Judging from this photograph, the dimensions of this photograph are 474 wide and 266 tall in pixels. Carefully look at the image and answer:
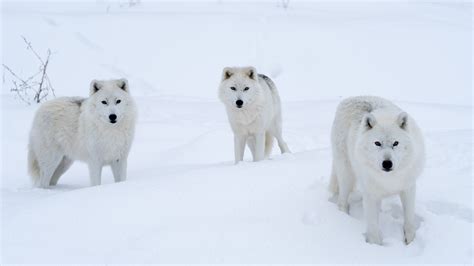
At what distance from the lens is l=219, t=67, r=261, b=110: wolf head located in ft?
22.2

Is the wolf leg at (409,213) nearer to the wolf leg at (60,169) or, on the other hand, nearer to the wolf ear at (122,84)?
the wolf ear at (122,84)

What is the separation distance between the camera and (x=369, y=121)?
4051 millimetres

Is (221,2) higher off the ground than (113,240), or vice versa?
(221,2)

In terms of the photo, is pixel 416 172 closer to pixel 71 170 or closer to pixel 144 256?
pixel 144 256

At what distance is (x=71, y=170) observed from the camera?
8.16 m

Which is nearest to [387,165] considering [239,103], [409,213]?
[409,213]

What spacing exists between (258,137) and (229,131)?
251 cm

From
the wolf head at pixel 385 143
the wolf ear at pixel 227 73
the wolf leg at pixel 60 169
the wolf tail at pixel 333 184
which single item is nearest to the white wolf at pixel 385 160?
the wolf head at pixel 385 143

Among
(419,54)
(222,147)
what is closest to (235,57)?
(419,54)

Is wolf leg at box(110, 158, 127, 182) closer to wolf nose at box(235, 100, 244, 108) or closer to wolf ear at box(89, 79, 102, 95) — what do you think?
wolf ear at box(89, 79, 102, 95)

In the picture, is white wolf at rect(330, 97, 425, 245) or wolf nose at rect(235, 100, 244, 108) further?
wolf nose at rect(235, 100, 244, 108)

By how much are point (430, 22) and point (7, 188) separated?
14.2 meters

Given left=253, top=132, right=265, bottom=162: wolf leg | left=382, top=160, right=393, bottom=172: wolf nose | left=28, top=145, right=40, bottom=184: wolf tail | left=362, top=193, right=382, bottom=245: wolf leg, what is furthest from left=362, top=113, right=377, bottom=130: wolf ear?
left=28, top=145, right=40, bottom=184: wolf tail

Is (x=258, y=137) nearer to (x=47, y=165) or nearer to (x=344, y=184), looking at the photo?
(x=344, y=184)
